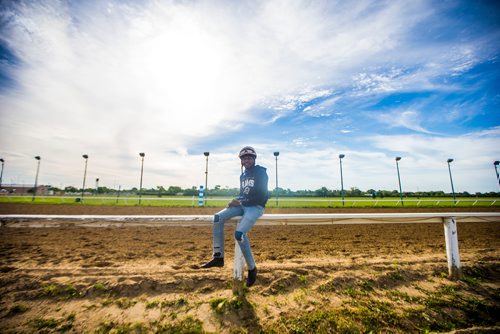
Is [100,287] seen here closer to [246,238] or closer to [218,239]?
[218,239]

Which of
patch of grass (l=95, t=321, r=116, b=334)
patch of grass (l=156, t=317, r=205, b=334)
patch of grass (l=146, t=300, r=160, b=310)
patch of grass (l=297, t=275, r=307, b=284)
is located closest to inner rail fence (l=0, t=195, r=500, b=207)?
patch of grass (l=297, t=275, r=307, b=284)

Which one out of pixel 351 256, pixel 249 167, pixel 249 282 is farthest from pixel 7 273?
pixel 351 256

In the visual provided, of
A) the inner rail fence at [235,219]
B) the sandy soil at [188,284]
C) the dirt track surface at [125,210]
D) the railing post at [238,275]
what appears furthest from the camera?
the dirt track surface at [125,210]

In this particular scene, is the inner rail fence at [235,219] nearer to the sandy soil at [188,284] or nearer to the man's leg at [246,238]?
the man's leg at [246,238]

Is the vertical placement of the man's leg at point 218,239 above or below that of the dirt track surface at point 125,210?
above

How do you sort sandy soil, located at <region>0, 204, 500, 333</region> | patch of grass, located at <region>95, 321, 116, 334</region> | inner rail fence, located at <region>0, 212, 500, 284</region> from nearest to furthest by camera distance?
patch of grass, located at <region>95, 321, 116, 334</region> → sandy soil, located at <region>0, 204, 500, 333</region> → inner rail fence, located at <region>0, 212, 500, 284</region>

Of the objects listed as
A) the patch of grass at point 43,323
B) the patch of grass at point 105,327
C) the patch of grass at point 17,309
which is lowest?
the patch of grass at point 105,327

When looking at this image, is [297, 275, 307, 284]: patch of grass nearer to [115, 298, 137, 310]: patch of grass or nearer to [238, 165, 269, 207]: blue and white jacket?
[238, 165, 269, 207]: blue and white jacket

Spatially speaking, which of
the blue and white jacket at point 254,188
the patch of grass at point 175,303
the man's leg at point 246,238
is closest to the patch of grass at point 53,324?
the patch of grass at point 175,303

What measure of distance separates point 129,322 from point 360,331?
2653mm

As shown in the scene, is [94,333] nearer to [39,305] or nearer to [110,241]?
[39,305]

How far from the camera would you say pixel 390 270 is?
357 cm

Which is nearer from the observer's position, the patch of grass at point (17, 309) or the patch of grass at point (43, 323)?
the patch of grass at point (43, 323)

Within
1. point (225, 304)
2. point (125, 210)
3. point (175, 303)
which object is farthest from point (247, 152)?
point (125, 210)
